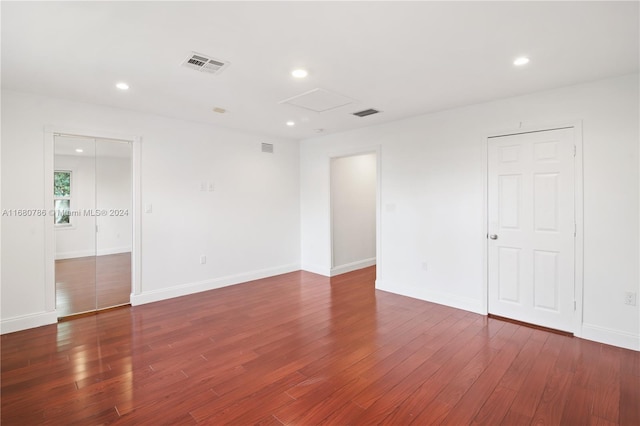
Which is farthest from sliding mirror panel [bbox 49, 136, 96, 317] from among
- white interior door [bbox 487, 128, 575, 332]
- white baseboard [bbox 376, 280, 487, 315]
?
white interior door [bbox 487, 128, 575, 332]

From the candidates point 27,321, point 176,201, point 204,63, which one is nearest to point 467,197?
point 204,63

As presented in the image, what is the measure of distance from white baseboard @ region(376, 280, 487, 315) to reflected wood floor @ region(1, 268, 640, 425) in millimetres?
166

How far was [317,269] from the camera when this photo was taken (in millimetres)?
6133

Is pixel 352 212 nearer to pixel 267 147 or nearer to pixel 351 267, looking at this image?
pixel 351 267

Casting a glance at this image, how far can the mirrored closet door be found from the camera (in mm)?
3865

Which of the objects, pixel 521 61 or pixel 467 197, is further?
pixel 467 197

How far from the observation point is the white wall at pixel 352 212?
6.05 metres

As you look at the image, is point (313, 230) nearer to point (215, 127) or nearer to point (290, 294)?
point (290, 294)

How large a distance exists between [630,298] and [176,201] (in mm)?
Result: 5519

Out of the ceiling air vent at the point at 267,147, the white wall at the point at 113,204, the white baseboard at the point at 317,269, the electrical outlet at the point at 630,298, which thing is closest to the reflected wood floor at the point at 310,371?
the electrical outlet at the point at 630,298

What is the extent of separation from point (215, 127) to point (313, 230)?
8.45 ft

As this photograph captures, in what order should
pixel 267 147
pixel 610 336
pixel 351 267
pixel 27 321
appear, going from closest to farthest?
pixel 610 336
pixel 27 321
pixel 267 147
pixel 351 267

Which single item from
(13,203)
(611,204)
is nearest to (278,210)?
(13,203)

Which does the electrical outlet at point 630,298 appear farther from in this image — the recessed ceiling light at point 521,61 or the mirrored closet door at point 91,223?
the mirrored closet door at point 91,223
